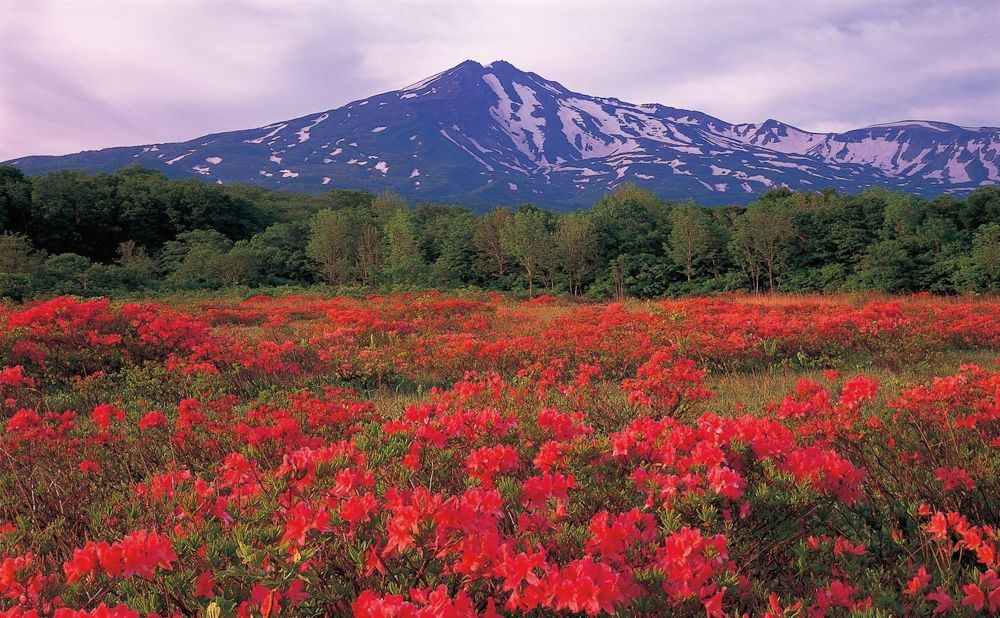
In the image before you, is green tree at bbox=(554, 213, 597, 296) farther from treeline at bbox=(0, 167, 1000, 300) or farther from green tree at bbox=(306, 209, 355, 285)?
green tree at bbox=(306, 209, 355, 285)

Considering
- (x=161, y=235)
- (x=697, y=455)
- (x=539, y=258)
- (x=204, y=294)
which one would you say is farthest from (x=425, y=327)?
(x=161, y=235)

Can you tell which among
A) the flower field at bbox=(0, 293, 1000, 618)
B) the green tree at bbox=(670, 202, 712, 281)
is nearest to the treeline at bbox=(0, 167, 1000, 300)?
the green tree at bbox=(670, 202, 712, 281)

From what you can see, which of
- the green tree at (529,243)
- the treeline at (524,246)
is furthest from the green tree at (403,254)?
the green tree at (529,243)

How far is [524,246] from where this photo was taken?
121 ft

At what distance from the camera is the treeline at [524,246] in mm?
28094

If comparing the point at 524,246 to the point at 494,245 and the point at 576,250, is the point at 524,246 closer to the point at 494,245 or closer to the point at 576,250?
the point at 494,245

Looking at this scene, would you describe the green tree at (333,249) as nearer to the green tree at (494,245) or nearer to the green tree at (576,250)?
the green tree at (494,245)

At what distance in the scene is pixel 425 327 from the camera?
12.8m

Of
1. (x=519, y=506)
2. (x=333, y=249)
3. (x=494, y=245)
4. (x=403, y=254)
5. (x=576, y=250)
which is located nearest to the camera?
(x=519, y=506)

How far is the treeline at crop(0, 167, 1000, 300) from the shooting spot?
28094 mm

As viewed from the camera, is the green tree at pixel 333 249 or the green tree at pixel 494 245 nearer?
the green tree at pixel 494 245

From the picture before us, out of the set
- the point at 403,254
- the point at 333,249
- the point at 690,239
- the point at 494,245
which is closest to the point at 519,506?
the point at 690,239

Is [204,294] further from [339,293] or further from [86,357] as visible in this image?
[86,357]

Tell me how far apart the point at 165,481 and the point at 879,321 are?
9911mm
